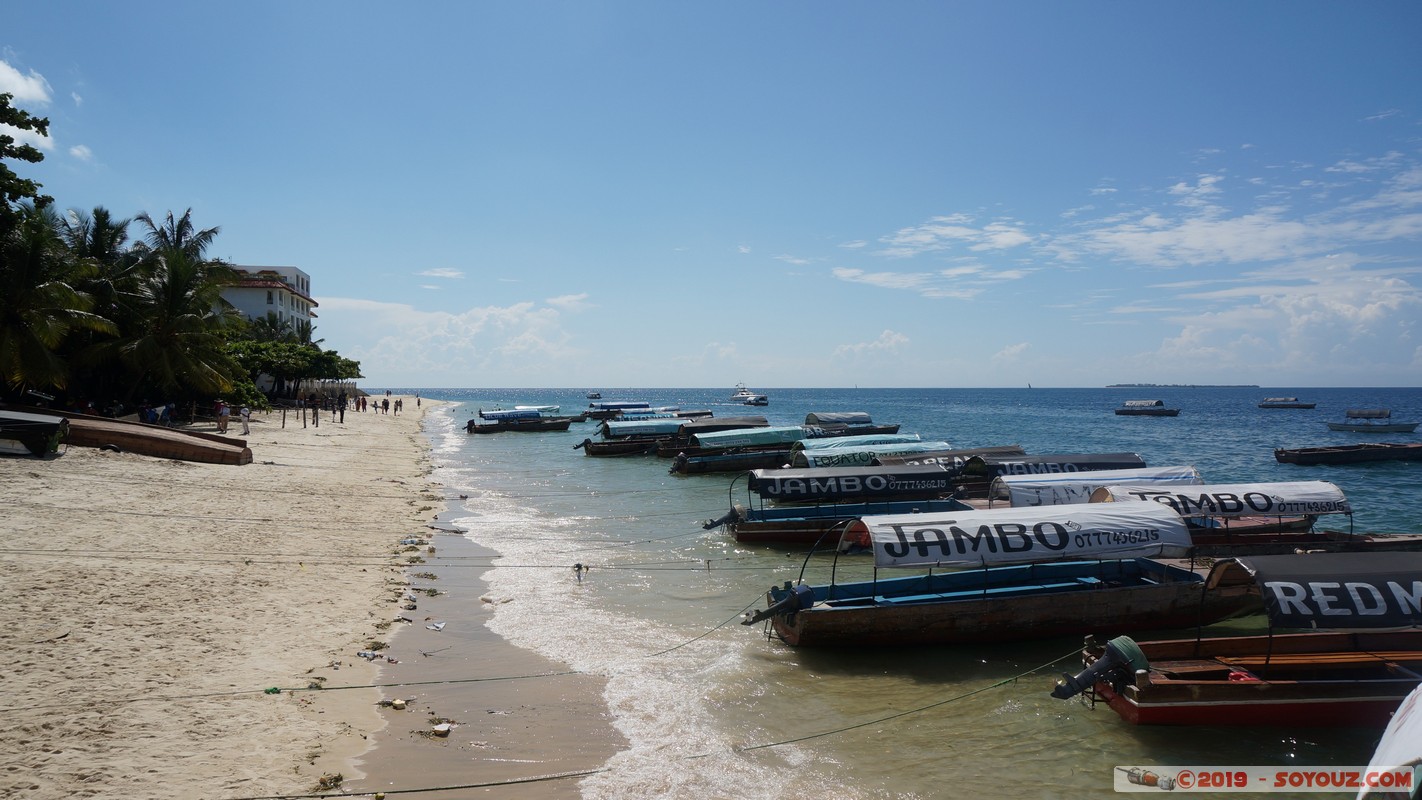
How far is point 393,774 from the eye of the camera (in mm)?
8430

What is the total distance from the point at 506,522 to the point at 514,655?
501 inches

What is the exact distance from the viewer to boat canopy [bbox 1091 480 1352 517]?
1736 cm

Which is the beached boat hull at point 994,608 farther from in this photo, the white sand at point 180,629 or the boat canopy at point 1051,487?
the white sand at point 180,629

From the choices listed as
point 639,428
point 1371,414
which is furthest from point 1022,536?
point 1371,414

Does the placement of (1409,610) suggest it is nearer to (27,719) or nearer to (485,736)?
(485,736)

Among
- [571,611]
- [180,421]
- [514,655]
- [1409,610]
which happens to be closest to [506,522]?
[571,611]

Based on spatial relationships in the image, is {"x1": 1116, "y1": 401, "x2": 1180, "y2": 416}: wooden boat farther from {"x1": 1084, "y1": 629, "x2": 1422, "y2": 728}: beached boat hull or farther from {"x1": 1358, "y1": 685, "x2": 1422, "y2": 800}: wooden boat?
{"x1": 1358, "y1": 685, "x2": 1422, "y2": 800}: wooden boat

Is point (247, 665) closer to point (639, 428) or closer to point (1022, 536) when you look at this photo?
point (1022, 536)

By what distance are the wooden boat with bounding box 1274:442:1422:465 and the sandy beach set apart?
47.2m

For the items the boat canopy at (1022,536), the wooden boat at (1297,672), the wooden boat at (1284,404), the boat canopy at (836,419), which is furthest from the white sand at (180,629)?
the wooden boat at (1284,404)

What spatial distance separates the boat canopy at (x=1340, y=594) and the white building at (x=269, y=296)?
80348 millimetres

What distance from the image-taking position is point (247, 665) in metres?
10.7

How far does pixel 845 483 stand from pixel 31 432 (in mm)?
22556

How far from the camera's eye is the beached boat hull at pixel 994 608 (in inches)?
514
